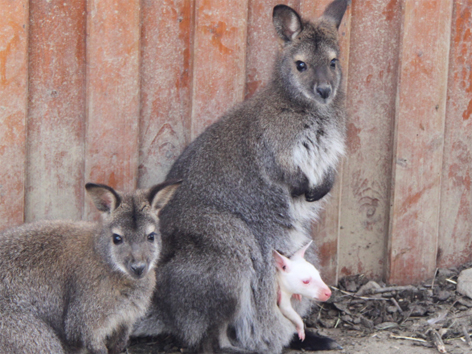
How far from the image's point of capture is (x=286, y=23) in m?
4.66

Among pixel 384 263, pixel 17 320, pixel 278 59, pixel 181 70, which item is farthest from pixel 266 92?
pixel 17 320

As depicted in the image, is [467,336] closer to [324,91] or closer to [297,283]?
[297,283]

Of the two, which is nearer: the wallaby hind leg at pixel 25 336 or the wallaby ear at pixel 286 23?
the wallaby hind leg at pixel 25 336

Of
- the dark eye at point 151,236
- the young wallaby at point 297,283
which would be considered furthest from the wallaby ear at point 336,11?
the dark eye at point 151,236

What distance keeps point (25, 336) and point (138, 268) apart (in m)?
0.69

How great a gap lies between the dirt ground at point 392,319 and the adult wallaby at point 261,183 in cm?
22

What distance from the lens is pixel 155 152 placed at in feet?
16.6

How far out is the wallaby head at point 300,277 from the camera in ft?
14.9

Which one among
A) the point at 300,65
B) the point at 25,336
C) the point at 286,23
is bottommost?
the point at 25,336

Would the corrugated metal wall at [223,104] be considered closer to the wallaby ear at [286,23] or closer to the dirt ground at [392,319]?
the dirt ground at [392,319]

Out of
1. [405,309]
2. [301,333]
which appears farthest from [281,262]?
[405,309]

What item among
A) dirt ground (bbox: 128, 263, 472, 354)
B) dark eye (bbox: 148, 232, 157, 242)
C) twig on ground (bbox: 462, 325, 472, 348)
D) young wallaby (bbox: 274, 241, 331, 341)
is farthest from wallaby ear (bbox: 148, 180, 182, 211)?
twig on ground (bbox: 462, 325, 472, 348)

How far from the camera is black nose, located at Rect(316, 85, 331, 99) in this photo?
450 cm

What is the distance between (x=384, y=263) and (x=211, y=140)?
5.85 feet
